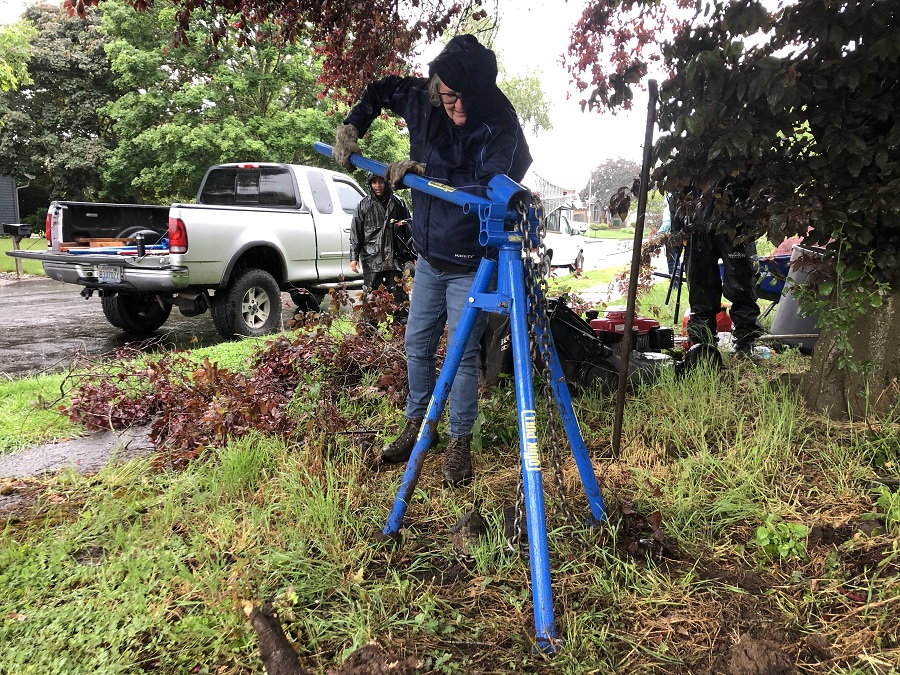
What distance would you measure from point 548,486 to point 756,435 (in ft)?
3.30

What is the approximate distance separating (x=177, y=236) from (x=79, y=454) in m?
3.26

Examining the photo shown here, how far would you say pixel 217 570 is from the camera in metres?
2.12

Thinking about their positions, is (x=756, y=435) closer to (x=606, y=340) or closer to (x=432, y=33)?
(x=606, y=340)

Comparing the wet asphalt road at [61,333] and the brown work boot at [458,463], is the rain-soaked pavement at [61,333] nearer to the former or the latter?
the wet asphalt road at [61,333]

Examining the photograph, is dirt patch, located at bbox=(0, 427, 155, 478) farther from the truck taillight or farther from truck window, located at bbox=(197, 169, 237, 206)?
truck window, located at bbox=(197, 169, 237, 206)

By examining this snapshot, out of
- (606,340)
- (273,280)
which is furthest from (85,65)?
(606,340)

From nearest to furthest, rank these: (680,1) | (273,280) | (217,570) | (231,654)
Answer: (231,654)
(217,570)
(680,1)
(273,280)

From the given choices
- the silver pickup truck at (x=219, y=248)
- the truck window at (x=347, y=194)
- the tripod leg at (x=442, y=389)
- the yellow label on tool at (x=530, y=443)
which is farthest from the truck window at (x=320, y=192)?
the yellow label on tool at (x=530, y=443)

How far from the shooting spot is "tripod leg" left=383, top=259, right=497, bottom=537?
220 centimetres

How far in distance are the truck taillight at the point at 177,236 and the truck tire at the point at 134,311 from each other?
110cm

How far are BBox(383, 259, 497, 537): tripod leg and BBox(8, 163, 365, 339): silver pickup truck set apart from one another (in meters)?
3.61

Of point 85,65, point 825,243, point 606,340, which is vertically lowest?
point 606,340

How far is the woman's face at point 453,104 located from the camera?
2.54 meters

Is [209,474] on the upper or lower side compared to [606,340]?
lower
